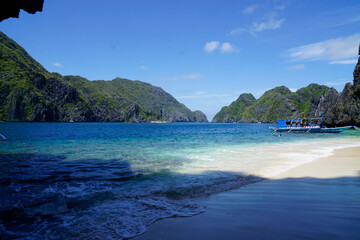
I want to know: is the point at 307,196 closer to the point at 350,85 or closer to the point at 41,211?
the point at 41,211

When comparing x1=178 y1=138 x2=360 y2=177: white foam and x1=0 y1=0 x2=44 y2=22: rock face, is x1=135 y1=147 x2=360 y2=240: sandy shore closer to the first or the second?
x1=178 y1=138 x2=360 y2=177: white foam

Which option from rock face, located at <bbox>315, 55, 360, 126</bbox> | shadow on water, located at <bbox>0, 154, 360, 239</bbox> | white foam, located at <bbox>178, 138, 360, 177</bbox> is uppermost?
rock face, located at <bbox>315, 55, 360, 126</bbox>

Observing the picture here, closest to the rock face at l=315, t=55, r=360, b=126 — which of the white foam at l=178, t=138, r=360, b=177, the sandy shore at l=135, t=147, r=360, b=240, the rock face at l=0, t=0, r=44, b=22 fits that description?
the white foam at l=178, t=138, r=360, b=177

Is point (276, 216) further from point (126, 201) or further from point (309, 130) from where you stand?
point (309, 130)

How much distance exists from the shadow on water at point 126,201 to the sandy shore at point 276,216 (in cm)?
3

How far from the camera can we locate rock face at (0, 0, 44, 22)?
990 centimetres

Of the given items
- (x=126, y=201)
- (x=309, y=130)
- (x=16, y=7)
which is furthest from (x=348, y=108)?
(x=16, y=7)

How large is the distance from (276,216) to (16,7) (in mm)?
14103

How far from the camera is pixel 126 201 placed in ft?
20.6

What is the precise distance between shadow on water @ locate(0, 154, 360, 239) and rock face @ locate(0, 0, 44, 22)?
7.95 meters

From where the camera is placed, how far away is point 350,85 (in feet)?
253

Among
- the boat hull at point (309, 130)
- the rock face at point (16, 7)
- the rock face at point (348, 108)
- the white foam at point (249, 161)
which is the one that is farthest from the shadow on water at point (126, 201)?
the rock face at point (348, 108)

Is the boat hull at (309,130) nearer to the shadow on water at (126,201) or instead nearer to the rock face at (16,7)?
the shadow on water at (126,201)

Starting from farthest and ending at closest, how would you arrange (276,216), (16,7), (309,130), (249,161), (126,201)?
(309,130) → (249,161) → (16,7) → (126,201) → (276,216)
